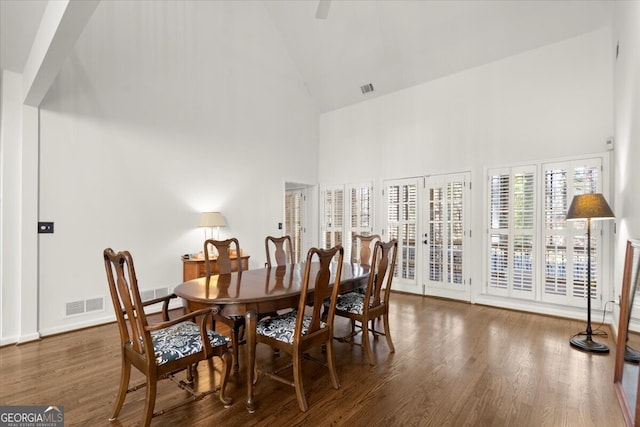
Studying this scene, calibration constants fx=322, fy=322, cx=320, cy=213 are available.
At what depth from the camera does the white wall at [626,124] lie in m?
2.51

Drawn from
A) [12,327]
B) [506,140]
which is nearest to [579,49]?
[506,140]

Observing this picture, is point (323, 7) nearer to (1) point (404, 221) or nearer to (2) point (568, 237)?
(1) point (404, 221)

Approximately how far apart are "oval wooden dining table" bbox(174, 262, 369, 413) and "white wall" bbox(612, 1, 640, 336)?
7.84 feet

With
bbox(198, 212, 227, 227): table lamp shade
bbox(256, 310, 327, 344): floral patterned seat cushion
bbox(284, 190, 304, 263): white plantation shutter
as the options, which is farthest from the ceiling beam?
bbox(284, 190, 304, 263): white plantation shutter

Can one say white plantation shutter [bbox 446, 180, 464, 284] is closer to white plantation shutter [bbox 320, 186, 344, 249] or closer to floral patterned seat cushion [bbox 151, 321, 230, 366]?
white plantation shutter [bbox 320, 186, 344, 249]

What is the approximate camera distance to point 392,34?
5.18 meters

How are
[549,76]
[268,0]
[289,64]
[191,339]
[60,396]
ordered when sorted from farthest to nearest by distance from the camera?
[289,64], [268,0], [549,76], [60,396], [191,339]

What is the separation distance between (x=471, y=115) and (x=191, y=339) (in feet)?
16.2

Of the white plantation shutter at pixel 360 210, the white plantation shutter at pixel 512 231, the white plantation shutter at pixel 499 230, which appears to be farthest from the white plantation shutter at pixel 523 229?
the white plantation shutter at pixel 360 210

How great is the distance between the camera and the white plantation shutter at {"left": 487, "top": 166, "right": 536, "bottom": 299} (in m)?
4.42

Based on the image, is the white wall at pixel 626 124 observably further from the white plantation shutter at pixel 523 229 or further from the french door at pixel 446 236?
the french door at pixel 446 236

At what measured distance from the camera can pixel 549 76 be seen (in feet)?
14.3

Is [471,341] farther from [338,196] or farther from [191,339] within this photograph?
[338,196]

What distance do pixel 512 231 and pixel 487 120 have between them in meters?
1.70
